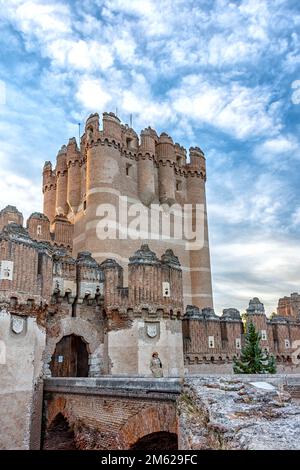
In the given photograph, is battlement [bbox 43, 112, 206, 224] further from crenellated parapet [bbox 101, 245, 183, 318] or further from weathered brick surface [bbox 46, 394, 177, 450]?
weathered brick surface [bbox 46, 394, 177, 450]

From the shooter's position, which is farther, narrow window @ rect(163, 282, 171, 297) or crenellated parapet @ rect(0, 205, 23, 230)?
crenellated parapet @ rect(0, 205, 23, 230)

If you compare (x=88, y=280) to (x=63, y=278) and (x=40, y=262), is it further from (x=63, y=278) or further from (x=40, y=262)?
(x=40, y=262)

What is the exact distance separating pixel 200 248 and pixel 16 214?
1603 cm

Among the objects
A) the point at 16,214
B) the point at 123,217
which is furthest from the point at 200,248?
the point at 16,214

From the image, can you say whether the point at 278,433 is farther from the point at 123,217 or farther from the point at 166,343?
the point at 123,217

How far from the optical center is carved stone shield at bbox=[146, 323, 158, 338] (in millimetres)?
16734

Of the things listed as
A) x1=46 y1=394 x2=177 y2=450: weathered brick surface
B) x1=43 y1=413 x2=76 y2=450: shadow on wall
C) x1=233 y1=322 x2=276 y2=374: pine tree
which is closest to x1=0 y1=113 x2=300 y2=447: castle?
x1=43 y1=413 x2=76 y2=450: shadow on wall

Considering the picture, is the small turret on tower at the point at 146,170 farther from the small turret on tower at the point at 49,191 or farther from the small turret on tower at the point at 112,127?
the small turret on tower at the point at 49,191

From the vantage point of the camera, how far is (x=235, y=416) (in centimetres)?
609

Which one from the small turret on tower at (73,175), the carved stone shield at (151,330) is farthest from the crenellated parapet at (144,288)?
the small turret on tower at (73,175)

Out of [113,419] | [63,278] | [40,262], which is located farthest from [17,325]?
[113,419]

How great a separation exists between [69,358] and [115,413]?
405 inches

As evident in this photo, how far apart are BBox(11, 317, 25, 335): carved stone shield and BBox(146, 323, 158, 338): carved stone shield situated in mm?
4862

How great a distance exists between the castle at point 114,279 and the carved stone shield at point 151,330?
0.04m
